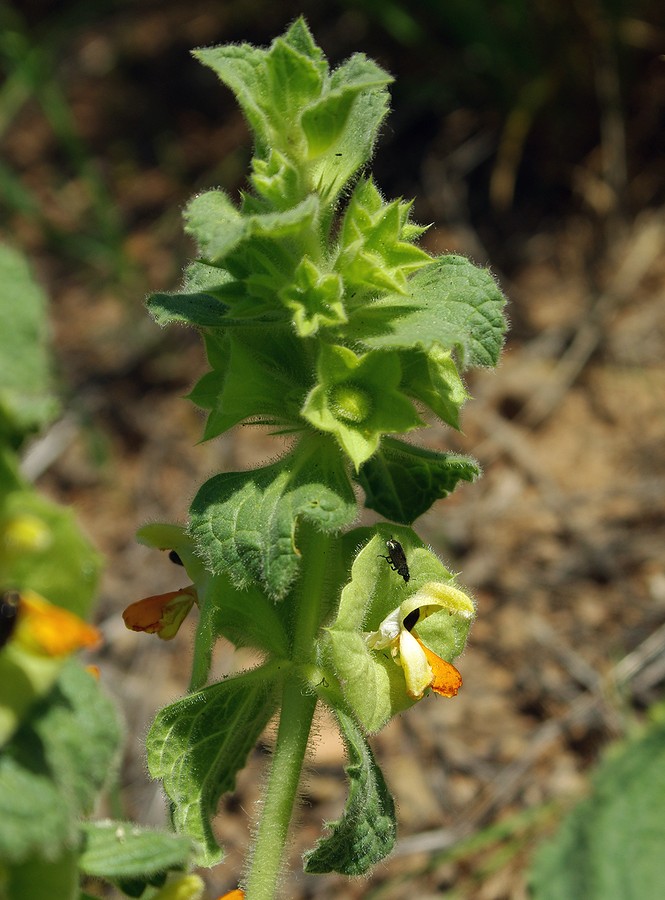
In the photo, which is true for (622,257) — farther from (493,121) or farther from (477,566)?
(477,566)

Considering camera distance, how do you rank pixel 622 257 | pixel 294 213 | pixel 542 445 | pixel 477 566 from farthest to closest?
pixel 622 257 < pixel 542 445 < pixel 477 566 < pixel 294 213

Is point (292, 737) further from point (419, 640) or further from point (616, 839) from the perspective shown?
point (616, 839)

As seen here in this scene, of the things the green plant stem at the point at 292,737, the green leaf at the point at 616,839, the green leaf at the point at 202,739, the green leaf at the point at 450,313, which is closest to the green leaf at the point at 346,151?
the green leaf at the point at 450,313

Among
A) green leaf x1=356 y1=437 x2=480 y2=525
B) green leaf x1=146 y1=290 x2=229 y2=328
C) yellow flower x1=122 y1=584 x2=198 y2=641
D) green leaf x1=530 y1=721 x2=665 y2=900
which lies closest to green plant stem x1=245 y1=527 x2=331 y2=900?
green leaf x1=356 y1=437 x2=480 y2=525

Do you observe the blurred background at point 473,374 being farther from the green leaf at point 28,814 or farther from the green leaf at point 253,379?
the green leaf at point 28,814

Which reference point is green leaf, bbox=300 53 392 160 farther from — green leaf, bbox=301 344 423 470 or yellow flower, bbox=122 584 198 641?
yellow flower, bbox=122 584 198 641

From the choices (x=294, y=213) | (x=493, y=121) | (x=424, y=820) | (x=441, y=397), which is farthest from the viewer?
(x=493, y=121)

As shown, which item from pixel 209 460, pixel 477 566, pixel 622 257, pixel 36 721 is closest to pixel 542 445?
pixel 477 566
